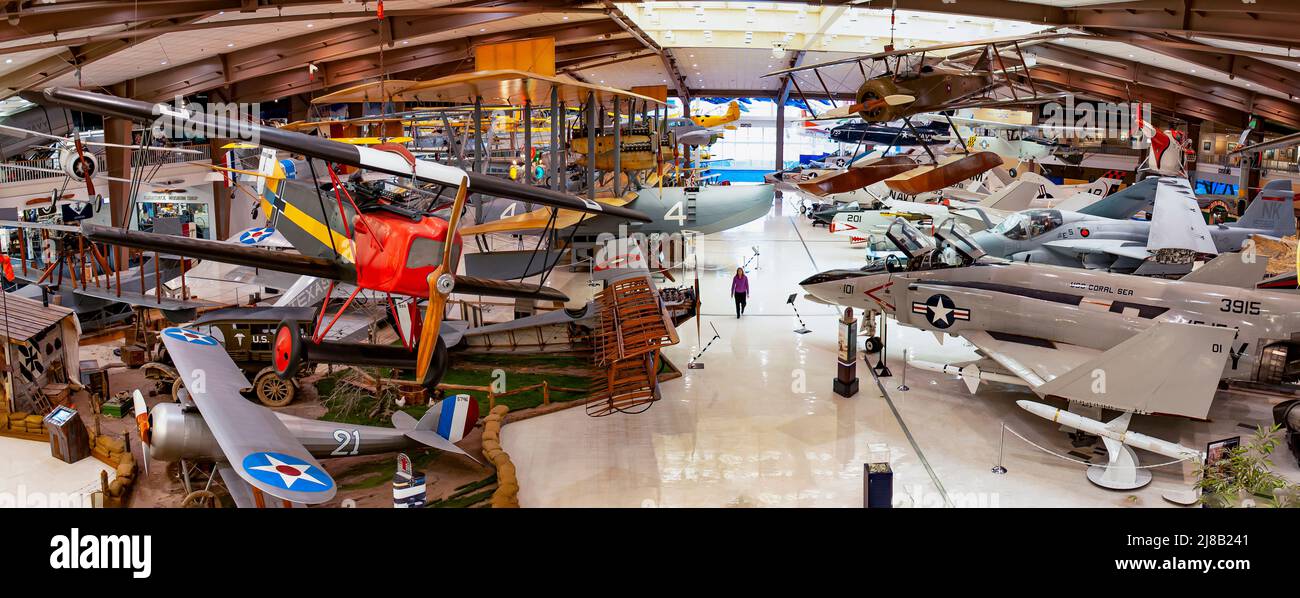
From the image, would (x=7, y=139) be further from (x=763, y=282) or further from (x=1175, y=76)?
(x=1175, y=76)

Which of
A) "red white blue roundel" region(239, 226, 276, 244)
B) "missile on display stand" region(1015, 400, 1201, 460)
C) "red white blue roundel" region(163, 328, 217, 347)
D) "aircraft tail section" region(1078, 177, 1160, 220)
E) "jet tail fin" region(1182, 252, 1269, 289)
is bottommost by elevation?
"missile on display stand" region(1015, 400, 1201, 460)

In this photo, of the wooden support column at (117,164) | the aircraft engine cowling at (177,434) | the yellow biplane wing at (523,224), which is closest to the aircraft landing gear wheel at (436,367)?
the aircraft engine cowling at (177,434)

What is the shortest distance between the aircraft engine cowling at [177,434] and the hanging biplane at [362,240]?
2.70ft

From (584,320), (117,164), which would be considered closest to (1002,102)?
(584,320)

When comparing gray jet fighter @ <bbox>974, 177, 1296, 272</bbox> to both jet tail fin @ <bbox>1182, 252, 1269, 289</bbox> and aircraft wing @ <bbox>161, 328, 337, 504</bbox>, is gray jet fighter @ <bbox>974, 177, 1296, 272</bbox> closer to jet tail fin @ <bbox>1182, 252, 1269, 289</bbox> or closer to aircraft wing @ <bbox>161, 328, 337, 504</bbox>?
jet tail fin @ <bbox>1182, 252, 1269, 289</bbox>

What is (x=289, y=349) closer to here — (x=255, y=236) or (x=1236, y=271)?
(x=255, y=236)

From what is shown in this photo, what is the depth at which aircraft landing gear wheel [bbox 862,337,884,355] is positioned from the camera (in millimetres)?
11495

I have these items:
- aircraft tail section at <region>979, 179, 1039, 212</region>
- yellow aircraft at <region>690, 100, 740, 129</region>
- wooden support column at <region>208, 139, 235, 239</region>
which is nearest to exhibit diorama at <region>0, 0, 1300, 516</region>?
wooden support column at <region>208, 139, 235, 239</region>

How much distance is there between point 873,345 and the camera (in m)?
11.6

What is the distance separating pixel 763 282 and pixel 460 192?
11.7 m

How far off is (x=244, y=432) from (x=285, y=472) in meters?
0.82

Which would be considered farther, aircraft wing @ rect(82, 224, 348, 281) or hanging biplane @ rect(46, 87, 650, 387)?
aircraft wing @ rect(82, 224, 348, 281)

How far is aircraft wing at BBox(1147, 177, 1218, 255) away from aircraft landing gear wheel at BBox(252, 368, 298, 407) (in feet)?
42.4

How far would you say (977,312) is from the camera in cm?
1005
